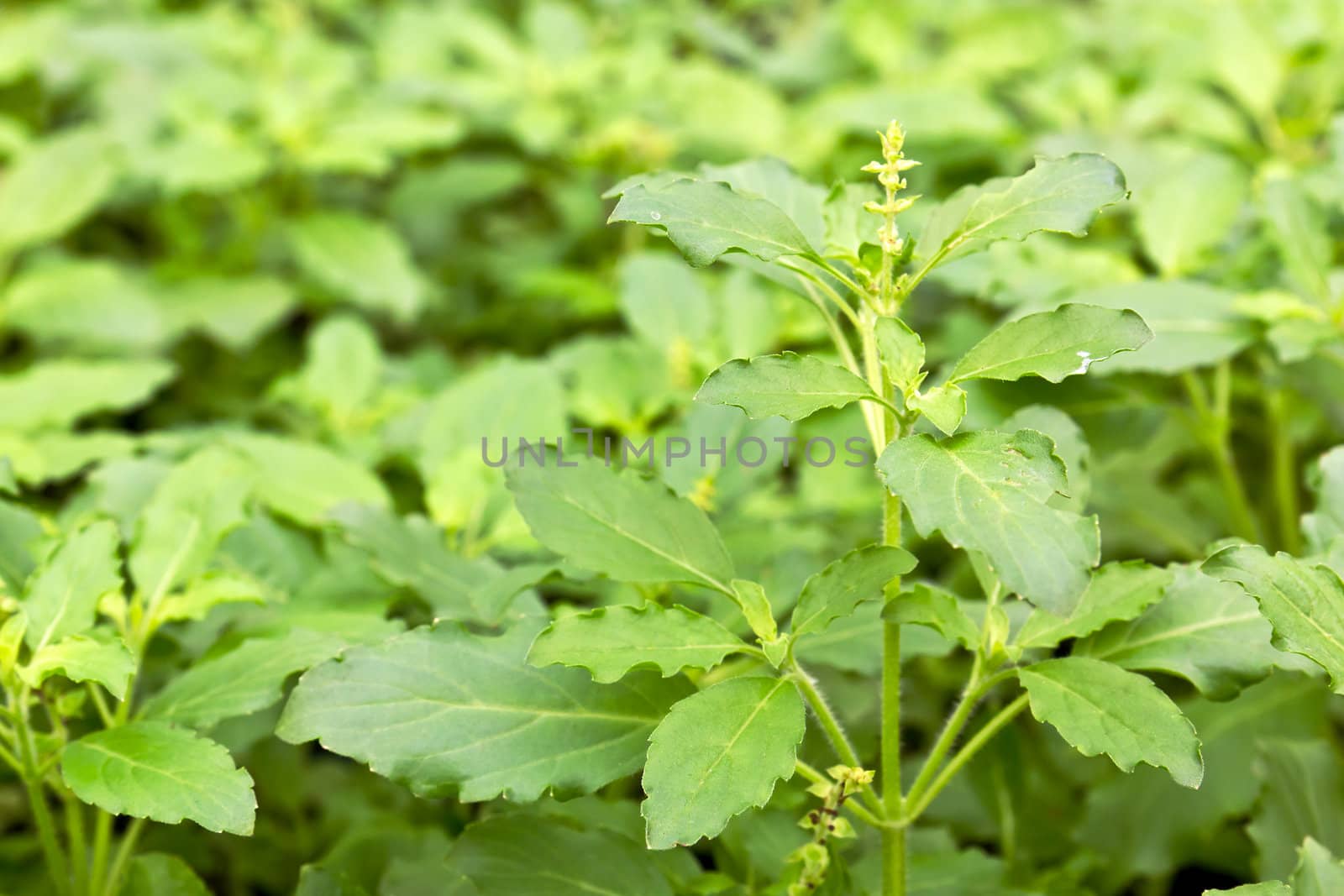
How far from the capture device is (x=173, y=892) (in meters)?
1.16

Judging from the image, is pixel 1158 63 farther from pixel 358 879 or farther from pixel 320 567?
pixel 358 879

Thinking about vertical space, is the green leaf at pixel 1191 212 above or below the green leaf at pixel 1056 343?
above

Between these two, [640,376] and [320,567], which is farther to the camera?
[640,376]

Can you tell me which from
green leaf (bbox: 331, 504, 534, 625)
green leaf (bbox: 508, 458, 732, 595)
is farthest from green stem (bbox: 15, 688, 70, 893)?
green leaf (bbox: 508, 458, 732, 595)

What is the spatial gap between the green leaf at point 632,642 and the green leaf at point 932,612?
0.47 ft

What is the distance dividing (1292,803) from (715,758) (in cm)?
76

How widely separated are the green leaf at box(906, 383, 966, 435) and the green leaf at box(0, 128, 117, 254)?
73.2 inches

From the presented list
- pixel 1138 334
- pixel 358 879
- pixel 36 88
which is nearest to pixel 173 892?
pixel 358 879

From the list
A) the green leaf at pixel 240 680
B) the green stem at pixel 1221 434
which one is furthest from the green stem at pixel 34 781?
the green stem at pixel 1221 434

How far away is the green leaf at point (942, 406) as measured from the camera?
904 mm

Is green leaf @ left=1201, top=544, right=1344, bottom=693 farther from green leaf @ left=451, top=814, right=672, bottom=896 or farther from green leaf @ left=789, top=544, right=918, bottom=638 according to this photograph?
green leaf @ left=451, top=814, right=672, bottom=896

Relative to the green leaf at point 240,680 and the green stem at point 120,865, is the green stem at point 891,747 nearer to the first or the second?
the green leaf at point 240,680

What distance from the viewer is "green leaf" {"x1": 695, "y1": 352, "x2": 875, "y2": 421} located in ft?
2.96

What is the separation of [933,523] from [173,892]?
90cm
